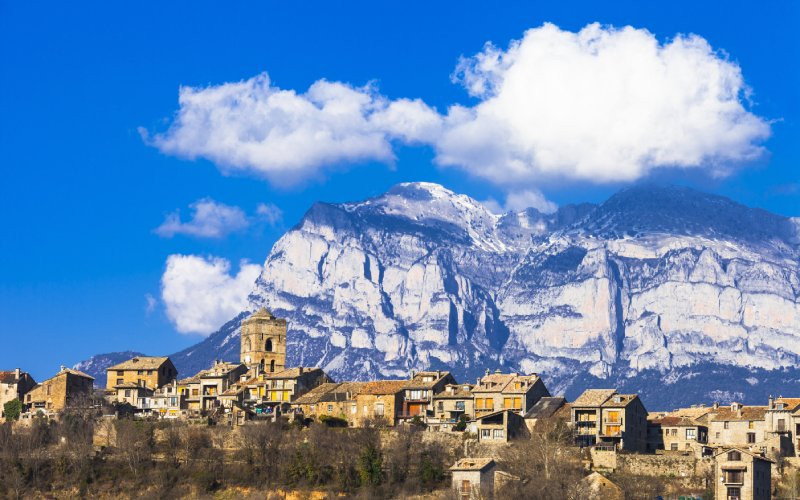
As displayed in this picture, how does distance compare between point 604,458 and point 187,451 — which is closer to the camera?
point 604,458

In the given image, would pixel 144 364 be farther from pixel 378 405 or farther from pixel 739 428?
pixel 739 428

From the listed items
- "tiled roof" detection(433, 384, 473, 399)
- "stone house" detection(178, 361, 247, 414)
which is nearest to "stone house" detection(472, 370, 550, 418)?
"tiled roof" detection(433, 384, 473, 399)

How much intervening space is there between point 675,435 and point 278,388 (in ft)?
144

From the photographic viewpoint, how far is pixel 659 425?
138 m

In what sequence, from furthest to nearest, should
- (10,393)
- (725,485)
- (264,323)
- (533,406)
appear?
(264,323) < (10,393) < (533,406) < (725,485)

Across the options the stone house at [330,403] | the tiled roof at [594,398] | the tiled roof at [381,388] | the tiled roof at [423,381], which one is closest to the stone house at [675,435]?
the tiled roof at [594,398]

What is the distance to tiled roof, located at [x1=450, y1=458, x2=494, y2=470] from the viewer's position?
378ft

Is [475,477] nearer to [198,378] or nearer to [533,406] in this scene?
[533,406]

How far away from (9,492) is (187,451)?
1598cm

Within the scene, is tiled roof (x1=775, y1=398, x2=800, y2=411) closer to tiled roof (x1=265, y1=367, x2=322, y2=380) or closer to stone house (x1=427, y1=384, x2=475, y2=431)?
stone house (x1=427, y1=384, x2=475, y2=431)

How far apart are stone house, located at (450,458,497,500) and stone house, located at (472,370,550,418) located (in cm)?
2165

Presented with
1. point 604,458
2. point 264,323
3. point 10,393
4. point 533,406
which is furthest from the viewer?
point 264,323

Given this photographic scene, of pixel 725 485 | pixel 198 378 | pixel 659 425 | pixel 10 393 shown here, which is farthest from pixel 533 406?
pixel 10 393

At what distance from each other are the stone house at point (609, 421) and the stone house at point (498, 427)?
524 cm
